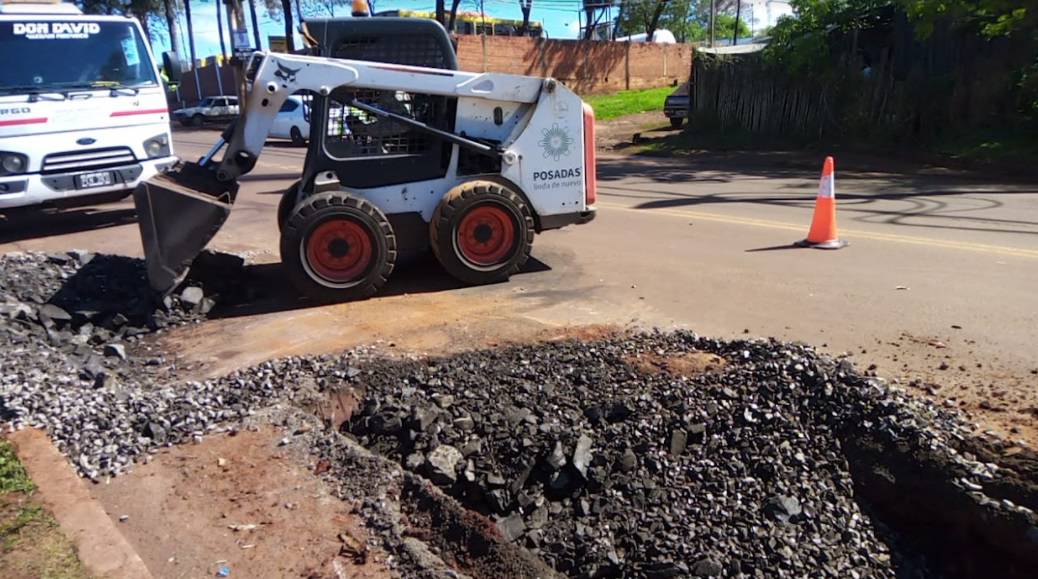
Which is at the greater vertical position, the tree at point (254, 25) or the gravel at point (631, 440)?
the tree at point (254, 25)

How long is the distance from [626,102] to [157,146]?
27.0 m

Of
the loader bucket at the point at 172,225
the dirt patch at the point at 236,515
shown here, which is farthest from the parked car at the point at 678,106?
the dirt patch at the point at 236,515

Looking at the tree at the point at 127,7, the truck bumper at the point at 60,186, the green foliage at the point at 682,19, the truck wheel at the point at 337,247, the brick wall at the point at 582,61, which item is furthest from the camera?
the green foliage at the point at 682,19

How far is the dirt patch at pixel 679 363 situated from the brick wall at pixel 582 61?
1170 inches

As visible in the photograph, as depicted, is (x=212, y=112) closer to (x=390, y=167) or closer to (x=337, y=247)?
(x=390, y=167)

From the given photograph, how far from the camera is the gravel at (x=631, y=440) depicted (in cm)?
357

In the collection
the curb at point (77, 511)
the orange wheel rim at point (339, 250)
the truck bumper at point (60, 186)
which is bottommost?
the curb at point (77, 511)

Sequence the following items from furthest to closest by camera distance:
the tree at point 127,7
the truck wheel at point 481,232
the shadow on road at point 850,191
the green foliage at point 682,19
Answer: the green foliage at point 682,19 → the tree at point 127,7 → the shadow on road at point 850,191 → the truck wheel at point 481,232

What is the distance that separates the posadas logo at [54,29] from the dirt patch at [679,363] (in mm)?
8849

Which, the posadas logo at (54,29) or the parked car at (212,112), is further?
the parked car at (212,112)

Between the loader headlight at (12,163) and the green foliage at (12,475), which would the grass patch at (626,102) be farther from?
the green foliage at (12,475)

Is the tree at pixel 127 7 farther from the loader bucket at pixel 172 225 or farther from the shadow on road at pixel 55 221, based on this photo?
the loader bucket at pixel 172 225

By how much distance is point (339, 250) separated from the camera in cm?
682

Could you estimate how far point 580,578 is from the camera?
11.2 ft
